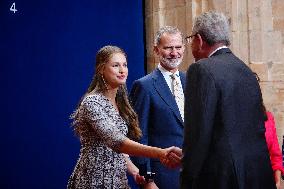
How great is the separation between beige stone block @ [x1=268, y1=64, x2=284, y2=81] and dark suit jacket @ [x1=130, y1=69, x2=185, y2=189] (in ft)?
4.54

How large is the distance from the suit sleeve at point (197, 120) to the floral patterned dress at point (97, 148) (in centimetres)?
42

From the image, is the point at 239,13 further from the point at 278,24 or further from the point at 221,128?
the point at 221,128

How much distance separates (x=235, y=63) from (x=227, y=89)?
0.52ft

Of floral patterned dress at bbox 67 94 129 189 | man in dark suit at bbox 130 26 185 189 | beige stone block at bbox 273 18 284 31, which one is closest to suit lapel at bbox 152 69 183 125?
man in dark suit at bbox 130 26 185 189

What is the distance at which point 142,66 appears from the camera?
443 cm

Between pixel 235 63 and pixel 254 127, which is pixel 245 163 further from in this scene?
pixel 235 63

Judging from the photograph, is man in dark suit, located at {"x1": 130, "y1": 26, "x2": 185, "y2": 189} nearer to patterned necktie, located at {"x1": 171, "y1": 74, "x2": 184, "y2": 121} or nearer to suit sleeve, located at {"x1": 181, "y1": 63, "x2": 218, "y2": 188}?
patterned necktie, located at {"x1": 171, "y1": 74, "x2": 184, "y2": 121}

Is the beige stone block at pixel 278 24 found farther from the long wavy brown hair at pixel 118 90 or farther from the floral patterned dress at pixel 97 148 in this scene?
the floral patterned dress at pixel 97 148

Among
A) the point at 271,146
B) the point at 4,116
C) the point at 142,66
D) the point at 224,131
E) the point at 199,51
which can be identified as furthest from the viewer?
the point at 142,66

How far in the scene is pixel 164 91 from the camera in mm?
2928

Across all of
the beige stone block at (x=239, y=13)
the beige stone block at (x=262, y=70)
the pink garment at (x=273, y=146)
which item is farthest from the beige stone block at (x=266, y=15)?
the pink garment at (x=273, y=146)

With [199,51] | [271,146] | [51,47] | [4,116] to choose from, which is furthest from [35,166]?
[199,51]

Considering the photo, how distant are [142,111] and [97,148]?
59 centimetres

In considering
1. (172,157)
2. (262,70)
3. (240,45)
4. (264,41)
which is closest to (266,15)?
(264,41)
